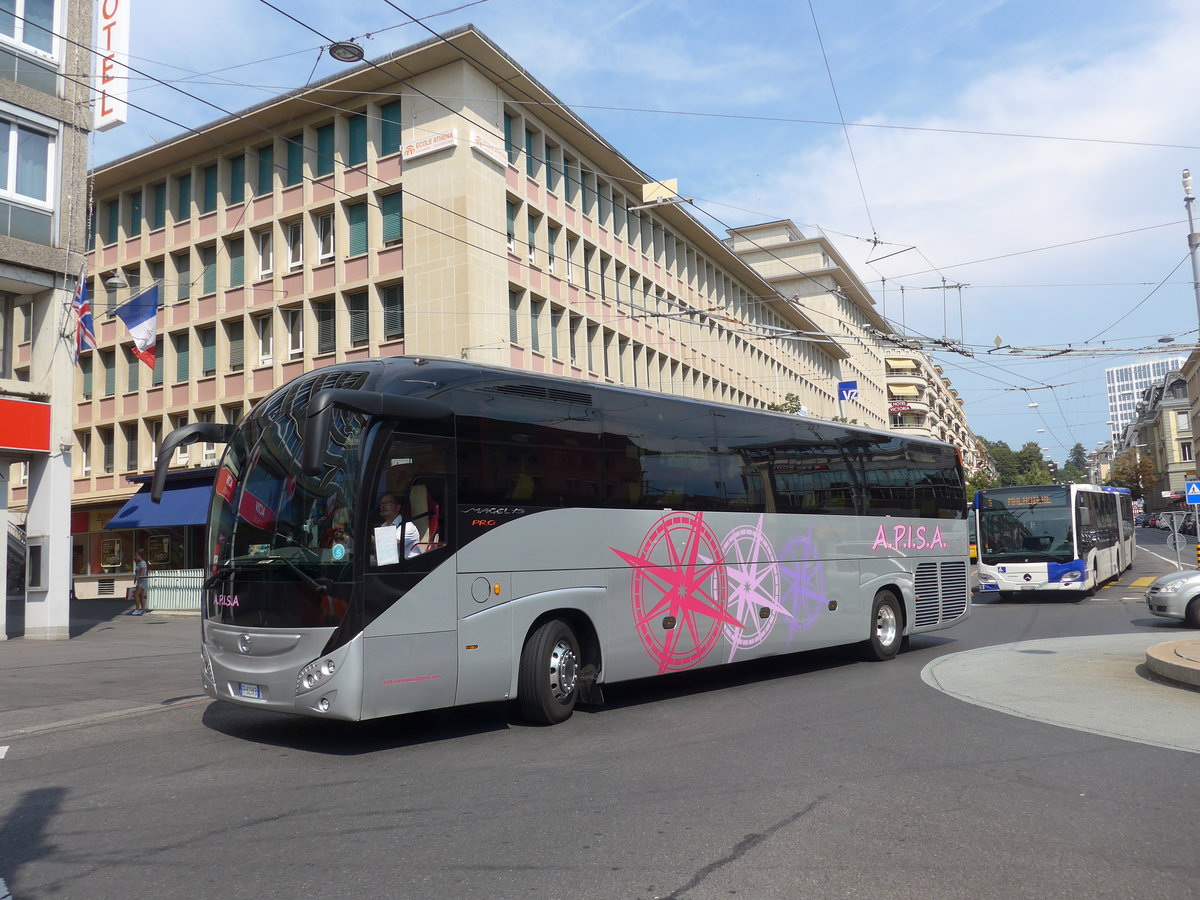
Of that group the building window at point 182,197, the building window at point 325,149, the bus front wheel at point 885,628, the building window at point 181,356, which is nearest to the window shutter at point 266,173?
the building window at point 325,149

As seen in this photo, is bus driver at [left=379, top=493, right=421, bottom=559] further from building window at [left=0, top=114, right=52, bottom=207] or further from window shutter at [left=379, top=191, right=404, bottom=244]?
window shutter at [left=379, top=191, right=404, bottom=244]

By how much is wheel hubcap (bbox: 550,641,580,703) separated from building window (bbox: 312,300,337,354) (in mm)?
24106

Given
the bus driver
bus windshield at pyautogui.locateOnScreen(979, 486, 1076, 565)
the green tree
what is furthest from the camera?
the green tree

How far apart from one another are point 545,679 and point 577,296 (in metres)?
26.6

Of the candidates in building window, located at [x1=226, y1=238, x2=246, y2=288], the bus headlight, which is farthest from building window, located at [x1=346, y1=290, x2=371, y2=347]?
the bus headlight

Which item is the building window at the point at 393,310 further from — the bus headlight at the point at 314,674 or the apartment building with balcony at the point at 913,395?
the apartment building with balcony at the point at 913,395

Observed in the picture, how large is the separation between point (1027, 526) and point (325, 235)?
2231 centimetres

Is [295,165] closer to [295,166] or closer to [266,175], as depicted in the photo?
[295,166]

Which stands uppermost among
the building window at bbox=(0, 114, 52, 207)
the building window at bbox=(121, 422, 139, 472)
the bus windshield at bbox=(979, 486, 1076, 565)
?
the building window at bbox=(0, 114, 52, 207)

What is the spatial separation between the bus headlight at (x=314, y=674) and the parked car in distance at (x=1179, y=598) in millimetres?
14953

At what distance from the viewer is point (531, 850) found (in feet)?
16.9

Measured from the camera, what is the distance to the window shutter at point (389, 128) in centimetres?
3028

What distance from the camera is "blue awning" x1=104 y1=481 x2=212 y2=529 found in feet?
99.0

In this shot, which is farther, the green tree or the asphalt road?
the green tree
